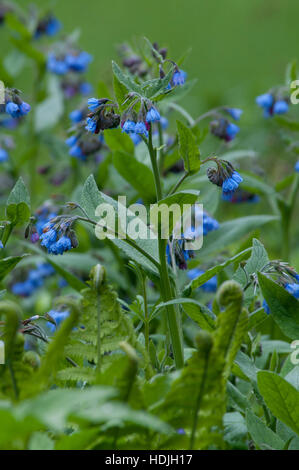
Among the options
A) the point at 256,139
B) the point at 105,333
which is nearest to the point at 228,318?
the point at 105,333

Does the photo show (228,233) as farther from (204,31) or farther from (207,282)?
(204,31)

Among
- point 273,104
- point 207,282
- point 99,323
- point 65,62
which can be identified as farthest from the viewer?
point 65,62

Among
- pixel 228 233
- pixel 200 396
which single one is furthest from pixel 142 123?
pixel 228 233

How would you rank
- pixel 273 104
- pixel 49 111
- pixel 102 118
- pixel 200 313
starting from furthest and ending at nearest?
pixel 49 111 → pixel 273 104 → pixel 102 118 → pixel 200 313

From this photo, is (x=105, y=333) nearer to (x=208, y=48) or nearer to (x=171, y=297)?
(x=171, y=297)

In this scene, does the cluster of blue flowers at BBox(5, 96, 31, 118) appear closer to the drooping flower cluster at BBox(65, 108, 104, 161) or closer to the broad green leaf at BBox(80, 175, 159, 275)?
the broad green leaf at BBox(80, 175, 159, 275)
